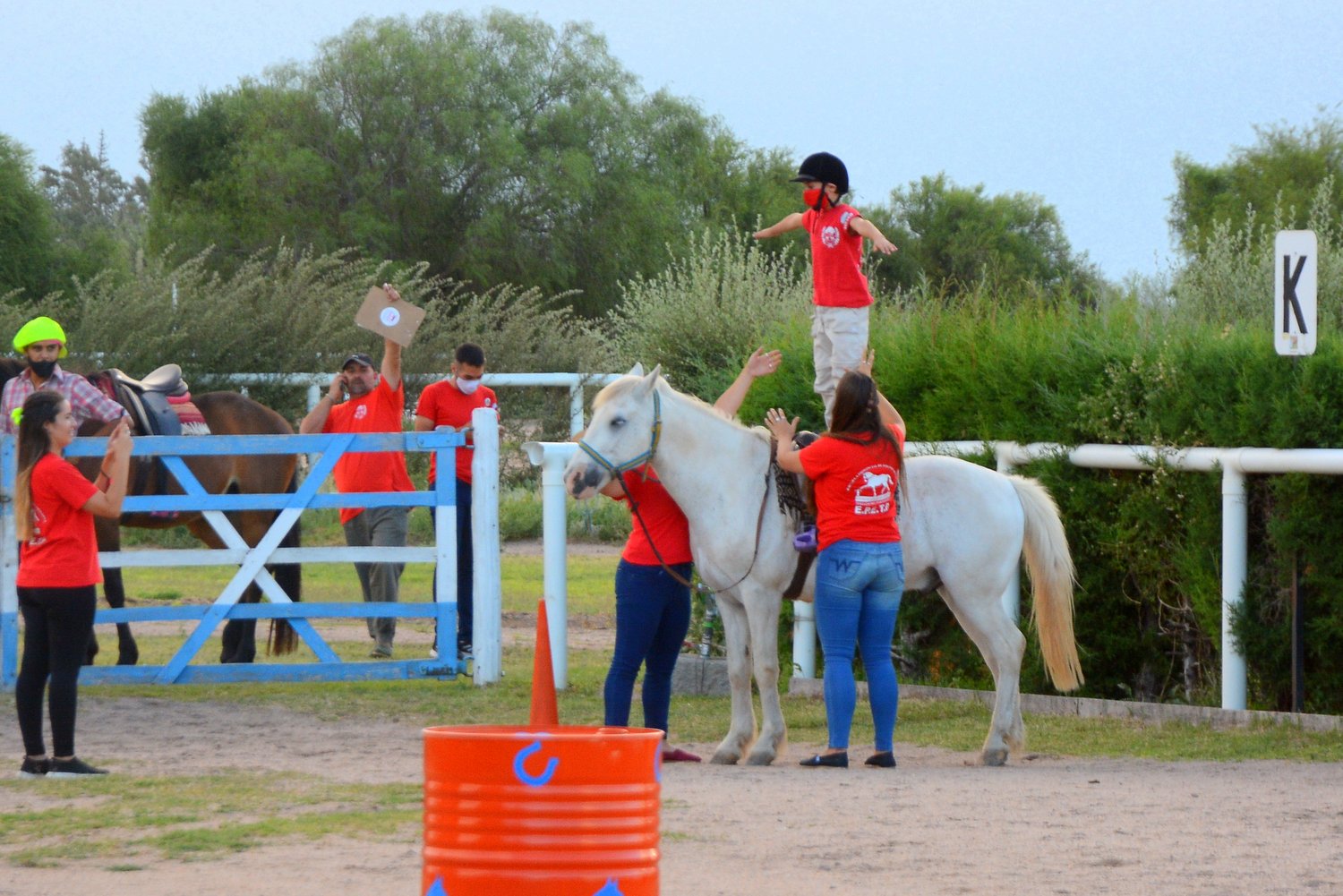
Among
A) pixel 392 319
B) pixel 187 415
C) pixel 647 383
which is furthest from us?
pixel 187 415

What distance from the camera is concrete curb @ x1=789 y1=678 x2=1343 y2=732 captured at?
795 cm

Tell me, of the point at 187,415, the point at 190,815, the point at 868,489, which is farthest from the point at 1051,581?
the point at 187,415

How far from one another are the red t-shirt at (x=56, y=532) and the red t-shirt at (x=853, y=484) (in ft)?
9.98

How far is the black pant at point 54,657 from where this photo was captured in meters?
7.10

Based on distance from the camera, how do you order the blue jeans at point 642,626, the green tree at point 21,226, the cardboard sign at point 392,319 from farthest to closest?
the green tree at point 21,226
the cardboard sign at point 392,319
the blue jeans at point 642,626

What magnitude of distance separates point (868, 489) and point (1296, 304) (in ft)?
7.12

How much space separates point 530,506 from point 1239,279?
28.6 feet

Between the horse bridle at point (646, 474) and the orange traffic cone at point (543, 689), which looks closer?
the orange traffic cone at point (543, 689)

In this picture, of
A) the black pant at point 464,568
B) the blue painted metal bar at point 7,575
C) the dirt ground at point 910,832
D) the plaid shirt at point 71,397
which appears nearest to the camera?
the dirt ground at point 910,832

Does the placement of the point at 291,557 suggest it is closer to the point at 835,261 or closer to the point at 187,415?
the point at 187,415

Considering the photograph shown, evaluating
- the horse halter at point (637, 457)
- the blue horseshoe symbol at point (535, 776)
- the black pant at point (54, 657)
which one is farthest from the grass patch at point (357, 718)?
the blue horseshoe symbol at point (535, 776)

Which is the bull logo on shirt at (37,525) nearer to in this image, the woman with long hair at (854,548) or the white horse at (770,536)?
the white horse at (770,536)

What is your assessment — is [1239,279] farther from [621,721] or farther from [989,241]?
[989,241]

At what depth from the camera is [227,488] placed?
1142 centimetres
